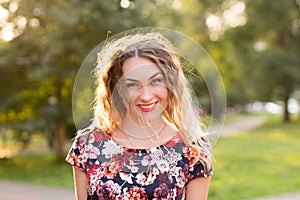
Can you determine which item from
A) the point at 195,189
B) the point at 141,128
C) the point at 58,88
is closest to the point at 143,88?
the point at 141,128

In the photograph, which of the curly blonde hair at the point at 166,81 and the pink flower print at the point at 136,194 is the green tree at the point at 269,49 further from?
the pink flower print at the point at 136,194

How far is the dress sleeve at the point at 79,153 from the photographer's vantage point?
5.35 ft

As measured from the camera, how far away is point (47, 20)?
1141cm

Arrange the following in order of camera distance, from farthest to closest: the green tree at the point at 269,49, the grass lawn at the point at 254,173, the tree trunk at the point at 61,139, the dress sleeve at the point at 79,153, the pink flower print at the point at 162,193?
the green tree at the point at 269,49 < the tree trunk at the point at 61,139 < the grass lawn at the point at 254,173 < the dress sleeve at the point at 79,153 < the pink flower print at the point at 162,193

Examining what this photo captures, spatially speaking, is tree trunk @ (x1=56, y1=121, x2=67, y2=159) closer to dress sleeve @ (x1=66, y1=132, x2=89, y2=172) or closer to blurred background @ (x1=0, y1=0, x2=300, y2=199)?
blurred background @ (x1=0, y1=0, x2=300, y2=199)

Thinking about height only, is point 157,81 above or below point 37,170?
below

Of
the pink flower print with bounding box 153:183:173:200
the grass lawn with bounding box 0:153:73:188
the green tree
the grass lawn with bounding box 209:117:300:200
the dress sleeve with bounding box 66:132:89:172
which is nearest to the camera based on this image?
the pink flower print with bounding box 153:183:173:200

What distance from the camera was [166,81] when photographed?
1.56 metres

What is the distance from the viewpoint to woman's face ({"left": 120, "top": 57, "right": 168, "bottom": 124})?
154 centimetres

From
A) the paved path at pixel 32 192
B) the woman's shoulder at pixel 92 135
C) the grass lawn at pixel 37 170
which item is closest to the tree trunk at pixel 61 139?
the grass lawn at pixel 37 170

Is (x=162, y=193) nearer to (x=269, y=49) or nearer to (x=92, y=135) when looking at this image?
(x=92, y=135)

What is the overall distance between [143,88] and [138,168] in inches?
9.5

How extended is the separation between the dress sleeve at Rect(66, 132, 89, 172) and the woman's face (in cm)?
19

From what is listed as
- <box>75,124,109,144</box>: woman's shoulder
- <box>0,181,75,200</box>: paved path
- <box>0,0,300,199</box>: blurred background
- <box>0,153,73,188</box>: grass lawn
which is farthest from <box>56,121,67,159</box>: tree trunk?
<box>75,124,109,144</box>: woman's shoulder
